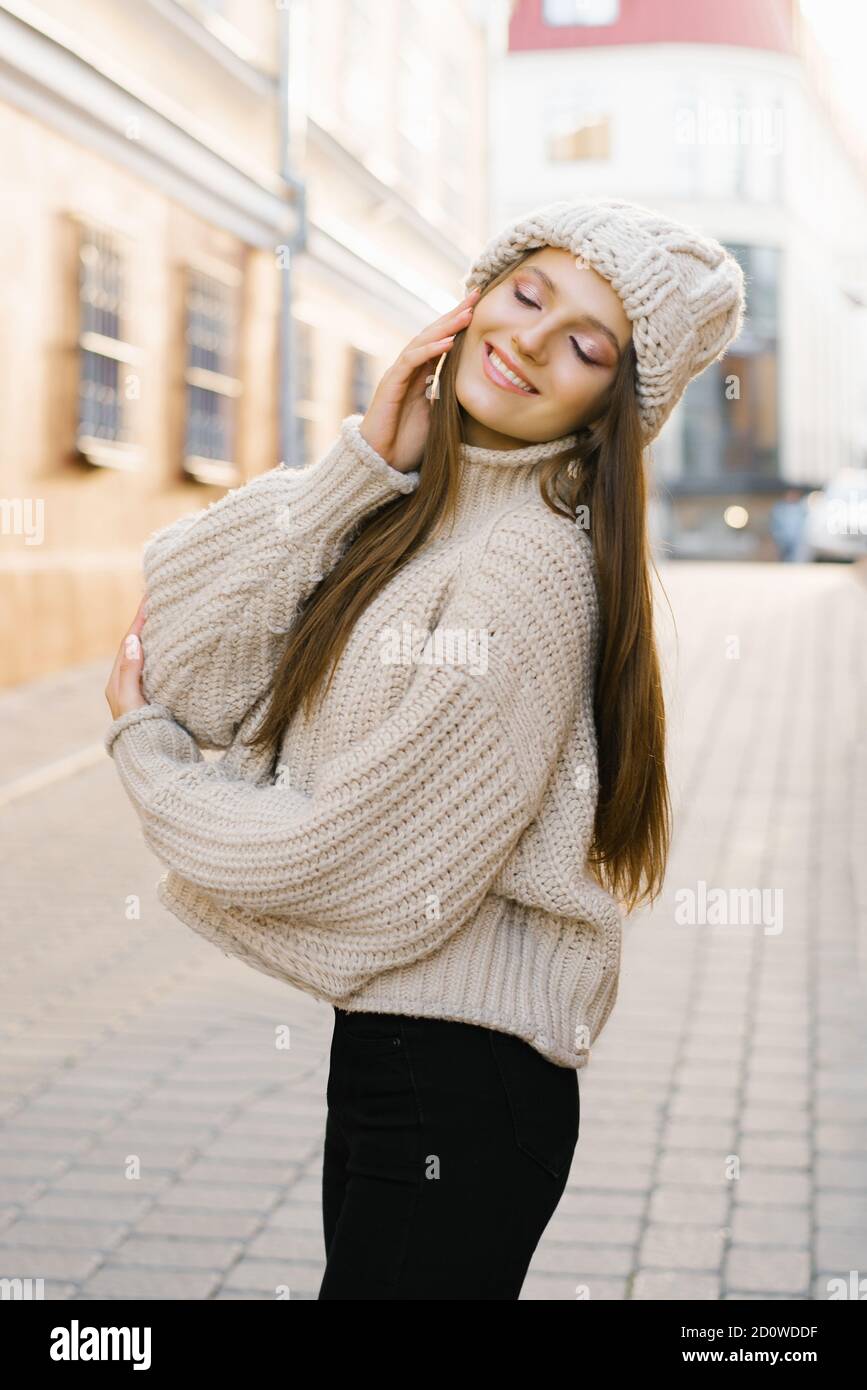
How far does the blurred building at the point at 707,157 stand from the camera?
3778 centimetres

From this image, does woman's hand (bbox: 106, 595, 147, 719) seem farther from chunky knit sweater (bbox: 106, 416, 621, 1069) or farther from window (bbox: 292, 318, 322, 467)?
window (bbox: 292, 318, 322, 467)

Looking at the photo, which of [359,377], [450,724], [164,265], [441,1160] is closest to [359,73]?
[359,377]

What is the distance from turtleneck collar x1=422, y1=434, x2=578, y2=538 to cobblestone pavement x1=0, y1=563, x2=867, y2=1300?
0.99ft

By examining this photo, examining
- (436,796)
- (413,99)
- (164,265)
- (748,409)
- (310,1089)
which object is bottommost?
(310,1089)

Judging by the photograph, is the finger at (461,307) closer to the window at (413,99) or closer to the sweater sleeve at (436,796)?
the sweater sleeve at (436,796)

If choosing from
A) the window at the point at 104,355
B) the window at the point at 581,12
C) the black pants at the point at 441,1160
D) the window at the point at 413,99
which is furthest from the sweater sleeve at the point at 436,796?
the window at the point at 581,12

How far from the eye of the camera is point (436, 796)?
80.7 inches

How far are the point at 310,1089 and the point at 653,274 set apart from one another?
335 centimetres

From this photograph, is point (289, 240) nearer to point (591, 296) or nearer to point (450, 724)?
point (591, 296)

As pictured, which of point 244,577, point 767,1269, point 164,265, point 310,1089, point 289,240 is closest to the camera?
point 244,577
